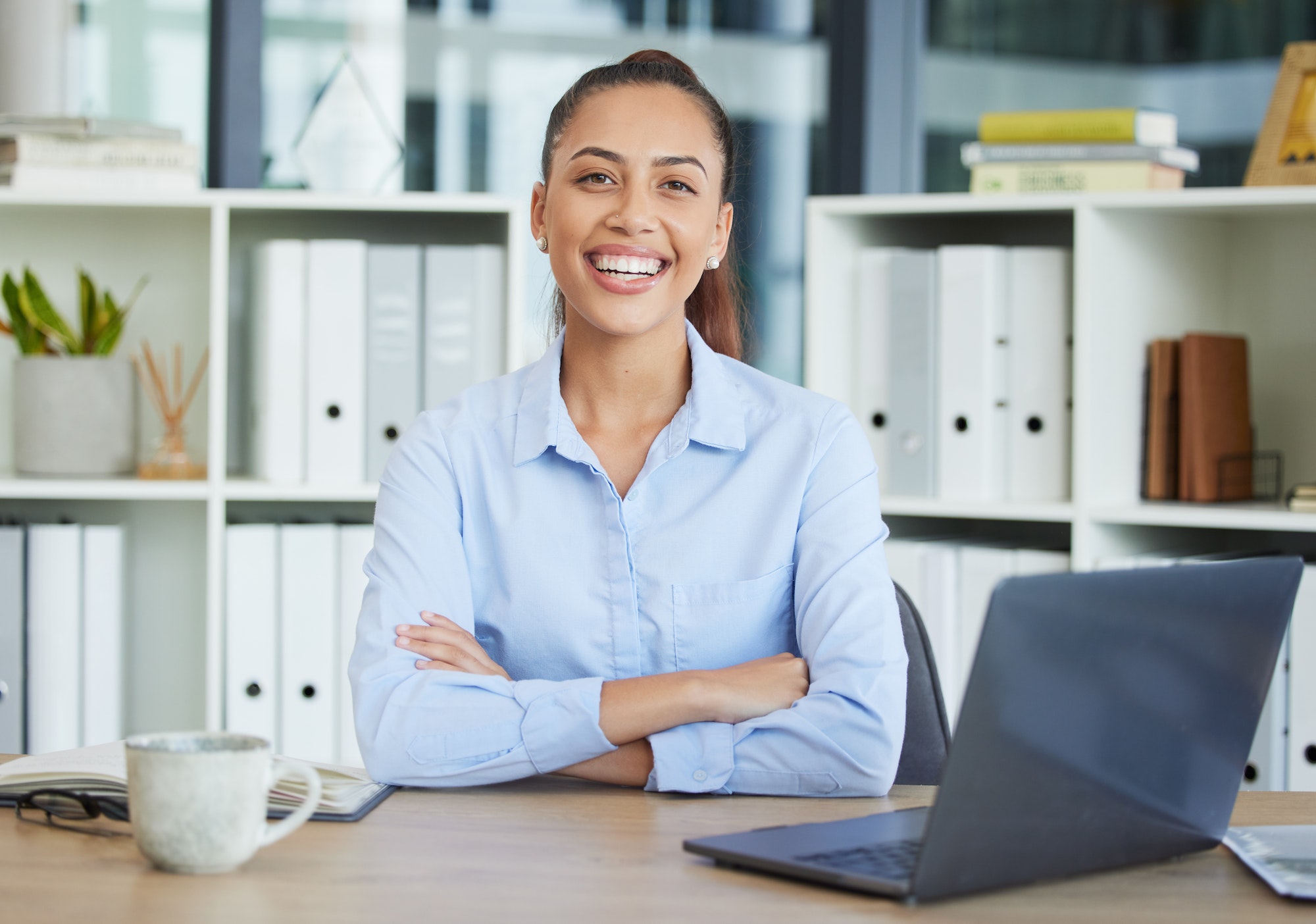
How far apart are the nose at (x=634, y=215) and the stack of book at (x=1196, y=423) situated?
43.6 inches

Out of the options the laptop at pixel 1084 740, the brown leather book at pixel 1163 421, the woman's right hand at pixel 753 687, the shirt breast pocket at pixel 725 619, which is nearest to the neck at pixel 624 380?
the shirt breast pocket at pixel 725 619

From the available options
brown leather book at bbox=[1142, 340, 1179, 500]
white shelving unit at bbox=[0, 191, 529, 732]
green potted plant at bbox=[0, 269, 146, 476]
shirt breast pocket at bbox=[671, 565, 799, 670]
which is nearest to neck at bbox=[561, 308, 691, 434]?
shirt breast pocket at bbox=[671, 565, 799, 670]

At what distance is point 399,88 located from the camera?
3.52 meters

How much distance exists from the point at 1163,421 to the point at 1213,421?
0.27 ft

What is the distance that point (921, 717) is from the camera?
1.53 meters

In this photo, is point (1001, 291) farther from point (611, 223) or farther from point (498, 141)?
point (498, 141)

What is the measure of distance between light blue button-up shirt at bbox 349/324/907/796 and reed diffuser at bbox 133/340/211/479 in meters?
1.04

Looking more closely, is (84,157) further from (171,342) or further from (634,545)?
(634,545)

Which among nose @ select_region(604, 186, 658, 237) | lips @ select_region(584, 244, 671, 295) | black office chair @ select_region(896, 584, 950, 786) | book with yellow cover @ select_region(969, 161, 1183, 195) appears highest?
book with yellow cover @ select_region(969, 161, 1183, 195)

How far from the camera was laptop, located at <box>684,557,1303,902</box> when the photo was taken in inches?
31.7

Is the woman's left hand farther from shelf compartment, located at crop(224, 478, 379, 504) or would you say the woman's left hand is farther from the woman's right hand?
shelf compartment, located at crop(224, 478, 379, 504)

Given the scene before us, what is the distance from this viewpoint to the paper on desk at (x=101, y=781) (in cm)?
107

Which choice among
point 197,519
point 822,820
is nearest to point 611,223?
point 822,820

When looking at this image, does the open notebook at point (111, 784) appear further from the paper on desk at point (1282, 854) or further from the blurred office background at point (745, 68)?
the blurred office background at point (745, 68)
